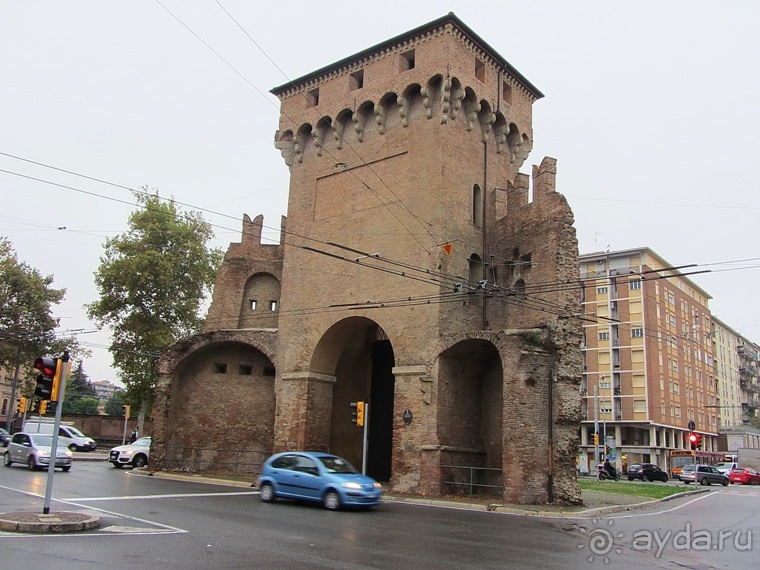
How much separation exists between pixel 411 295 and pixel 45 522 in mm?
14826

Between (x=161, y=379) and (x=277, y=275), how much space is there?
6.50 meters

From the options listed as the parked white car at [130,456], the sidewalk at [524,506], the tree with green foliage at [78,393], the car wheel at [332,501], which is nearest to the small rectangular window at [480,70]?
the sidewalk at [524,506]

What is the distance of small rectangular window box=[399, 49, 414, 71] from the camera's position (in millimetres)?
25703

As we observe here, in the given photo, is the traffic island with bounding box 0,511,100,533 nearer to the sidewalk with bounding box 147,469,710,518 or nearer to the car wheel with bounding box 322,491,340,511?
the car wheel with bounding box 322,491,340,511

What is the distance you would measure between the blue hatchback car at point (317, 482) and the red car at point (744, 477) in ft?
129

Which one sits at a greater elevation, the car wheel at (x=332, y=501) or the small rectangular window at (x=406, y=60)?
the small rectangular window at (x=406, y=60)

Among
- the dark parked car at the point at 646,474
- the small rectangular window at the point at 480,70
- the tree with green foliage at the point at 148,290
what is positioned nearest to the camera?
the small rectangular window at the point at 480,70

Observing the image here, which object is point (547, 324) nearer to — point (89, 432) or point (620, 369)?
point (89, 432)

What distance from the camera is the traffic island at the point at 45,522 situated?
32.5ft

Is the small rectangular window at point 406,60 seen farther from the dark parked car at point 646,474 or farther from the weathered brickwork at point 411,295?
the dark parked car at point 646,474

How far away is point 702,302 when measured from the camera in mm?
76938

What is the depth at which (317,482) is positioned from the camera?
15742 millimetres
